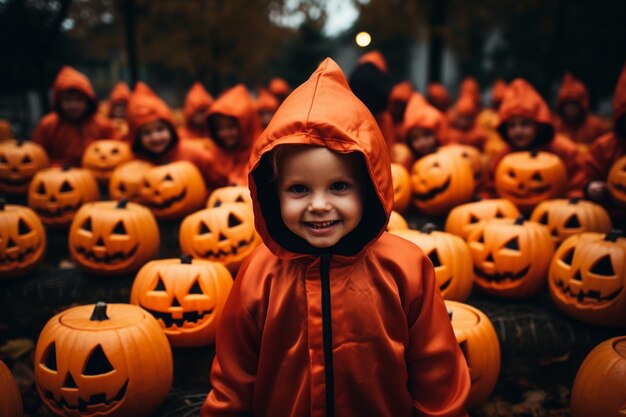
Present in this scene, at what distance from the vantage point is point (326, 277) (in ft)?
6.48

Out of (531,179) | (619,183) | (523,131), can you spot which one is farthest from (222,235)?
(523,131)

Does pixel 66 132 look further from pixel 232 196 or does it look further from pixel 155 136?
pixel 232 196

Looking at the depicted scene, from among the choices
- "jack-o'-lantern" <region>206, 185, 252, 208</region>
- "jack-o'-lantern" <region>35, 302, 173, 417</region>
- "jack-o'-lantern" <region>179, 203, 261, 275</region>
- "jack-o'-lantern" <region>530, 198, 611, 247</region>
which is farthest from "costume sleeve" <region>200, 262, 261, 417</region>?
"jack-o'-lantern" <region>530, 198, 611, 247</region>

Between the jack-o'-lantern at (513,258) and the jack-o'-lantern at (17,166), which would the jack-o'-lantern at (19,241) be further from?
the jack-o'-lantern at (513,258)

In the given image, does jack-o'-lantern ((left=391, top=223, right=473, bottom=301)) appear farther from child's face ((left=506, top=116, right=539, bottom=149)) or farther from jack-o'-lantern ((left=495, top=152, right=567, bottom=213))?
child's face ((left=506, top=116, right=539, bottom=149))

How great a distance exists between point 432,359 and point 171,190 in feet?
13.0

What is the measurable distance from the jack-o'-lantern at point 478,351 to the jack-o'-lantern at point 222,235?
1.92m

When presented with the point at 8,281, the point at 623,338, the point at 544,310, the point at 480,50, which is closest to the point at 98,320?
the point at 8,281

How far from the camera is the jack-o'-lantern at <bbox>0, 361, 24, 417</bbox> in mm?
2305

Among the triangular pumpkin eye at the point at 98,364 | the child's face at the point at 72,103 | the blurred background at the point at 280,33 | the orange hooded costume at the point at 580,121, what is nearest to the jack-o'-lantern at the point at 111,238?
the triangular pumpkin eye at the point at 98,364

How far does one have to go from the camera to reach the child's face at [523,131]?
20.3ft

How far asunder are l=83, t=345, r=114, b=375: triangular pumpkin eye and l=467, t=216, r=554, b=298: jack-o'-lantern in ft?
9.22

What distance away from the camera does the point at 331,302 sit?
76.8 inches

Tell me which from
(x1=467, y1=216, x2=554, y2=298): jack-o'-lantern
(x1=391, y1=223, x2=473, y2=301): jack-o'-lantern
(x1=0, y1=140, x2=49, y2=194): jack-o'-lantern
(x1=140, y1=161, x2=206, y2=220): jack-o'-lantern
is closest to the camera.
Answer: (x1=391, y1=223, x2=473, y2=301): jack-o'-lantern
